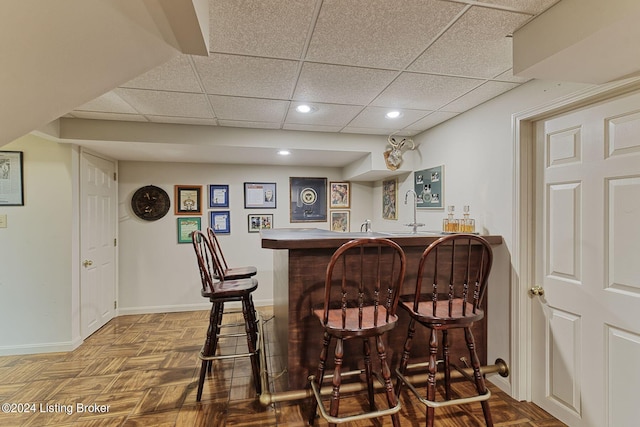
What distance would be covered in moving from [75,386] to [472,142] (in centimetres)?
376

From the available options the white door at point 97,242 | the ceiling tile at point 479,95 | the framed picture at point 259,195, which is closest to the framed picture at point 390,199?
the ceiling tile at point 479,95

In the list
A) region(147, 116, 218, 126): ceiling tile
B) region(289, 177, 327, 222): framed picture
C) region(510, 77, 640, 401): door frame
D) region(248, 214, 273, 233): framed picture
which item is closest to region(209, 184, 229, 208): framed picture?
region(248, 214, 273, 233): framed picture

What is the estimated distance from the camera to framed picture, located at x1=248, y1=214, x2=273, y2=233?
4.35 metres

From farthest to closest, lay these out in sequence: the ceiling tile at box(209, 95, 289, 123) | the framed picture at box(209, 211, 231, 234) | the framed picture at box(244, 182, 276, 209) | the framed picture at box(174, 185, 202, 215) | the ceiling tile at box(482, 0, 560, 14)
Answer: the framed picture at box(244, 182, 276, 209), the framed picture at box(209, 211, 231, 234), the framed picture at box(174, 185, 202, 215), the ceiling tile at box(209, 95, 289, 123), the ceiling tile at box(482, 0, 560, 14)

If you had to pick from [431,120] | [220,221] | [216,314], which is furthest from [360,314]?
[220,221]

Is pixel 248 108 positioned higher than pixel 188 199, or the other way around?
pixel 248 108

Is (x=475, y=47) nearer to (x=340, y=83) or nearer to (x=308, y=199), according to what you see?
(x=340, y=83)

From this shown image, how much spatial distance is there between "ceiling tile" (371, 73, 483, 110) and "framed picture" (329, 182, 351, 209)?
2172 millimetres

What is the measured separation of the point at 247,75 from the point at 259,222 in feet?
8.66

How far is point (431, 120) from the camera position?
9.64 ft

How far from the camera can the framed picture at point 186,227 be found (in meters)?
4.12

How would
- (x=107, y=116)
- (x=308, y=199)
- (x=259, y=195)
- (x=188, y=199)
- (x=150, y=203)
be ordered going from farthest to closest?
(x=308, y=199)
(x=259, y=195)
(x=188, y=199)
(x=150, y=203)
(x=107, y=116)

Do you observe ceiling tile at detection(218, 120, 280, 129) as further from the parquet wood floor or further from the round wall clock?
the parquet wood floor

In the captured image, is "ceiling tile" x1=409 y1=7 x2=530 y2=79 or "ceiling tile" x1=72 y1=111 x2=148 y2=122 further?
"ceiling tile" x1=72 y1=111 x2=148 y2=122
